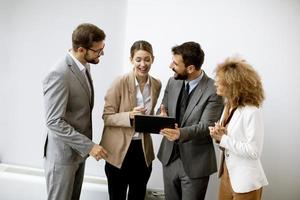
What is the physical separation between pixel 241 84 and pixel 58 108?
3.39 feet

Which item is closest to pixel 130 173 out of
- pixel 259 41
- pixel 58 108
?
pixel 58 108

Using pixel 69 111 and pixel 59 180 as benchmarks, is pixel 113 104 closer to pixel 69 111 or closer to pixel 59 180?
pixel 69 111

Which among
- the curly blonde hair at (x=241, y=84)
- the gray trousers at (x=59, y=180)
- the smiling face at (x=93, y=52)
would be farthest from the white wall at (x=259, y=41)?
the gray trousers at (x=59, y=180)

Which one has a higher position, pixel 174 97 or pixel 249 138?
pixel 174 97

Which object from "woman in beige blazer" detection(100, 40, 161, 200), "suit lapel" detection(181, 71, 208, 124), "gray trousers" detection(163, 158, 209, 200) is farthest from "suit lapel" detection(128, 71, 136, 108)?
"gray trousers" detection(163, 158, 209, 200)

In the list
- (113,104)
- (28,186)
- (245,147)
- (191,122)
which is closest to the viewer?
(245,147)

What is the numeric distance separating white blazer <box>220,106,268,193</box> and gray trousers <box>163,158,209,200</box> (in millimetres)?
294

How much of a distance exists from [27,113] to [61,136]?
1442mm

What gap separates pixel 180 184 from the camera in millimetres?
2049

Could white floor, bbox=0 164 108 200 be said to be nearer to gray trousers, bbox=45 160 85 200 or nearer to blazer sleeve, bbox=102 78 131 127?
gray trousers, bbox=45 160 85 200

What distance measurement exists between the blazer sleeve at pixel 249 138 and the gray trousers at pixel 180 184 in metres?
0.41

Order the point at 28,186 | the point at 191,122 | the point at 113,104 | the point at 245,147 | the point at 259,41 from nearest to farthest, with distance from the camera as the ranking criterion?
the point at 245,147 → the point at 191,122 → the point at 113,104 → the point at 259,41 → the point at 28,186

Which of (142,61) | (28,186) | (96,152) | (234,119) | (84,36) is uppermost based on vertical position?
(84,36)

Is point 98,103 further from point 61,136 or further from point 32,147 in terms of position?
point 61,136
